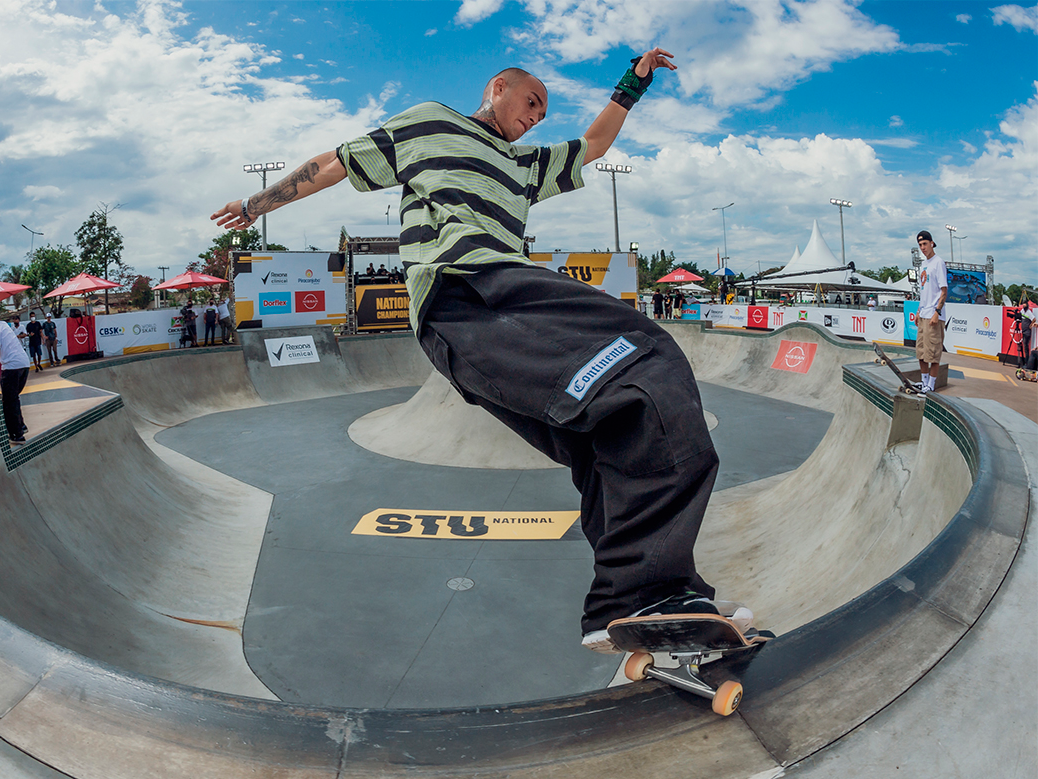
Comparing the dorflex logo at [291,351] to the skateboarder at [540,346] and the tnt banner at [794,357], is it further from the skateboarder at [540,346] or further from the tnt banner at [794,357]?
the skateboarder at [540,346]

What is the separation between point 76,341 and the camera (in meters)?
17.7

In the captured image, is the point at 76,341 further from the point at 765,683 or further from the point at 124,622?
the point at 765,683

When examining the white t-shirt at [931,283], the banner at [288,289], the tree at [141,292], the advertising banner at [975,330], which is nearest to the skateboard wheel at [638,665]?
the white t-shirt at [931,283]

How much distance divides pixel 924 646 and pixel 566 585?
412 centimetres

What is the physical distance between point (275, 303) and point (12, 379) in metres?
15.4

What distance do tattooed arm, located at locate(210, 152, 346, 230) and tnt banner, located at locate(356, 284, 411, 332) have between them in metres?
20.4

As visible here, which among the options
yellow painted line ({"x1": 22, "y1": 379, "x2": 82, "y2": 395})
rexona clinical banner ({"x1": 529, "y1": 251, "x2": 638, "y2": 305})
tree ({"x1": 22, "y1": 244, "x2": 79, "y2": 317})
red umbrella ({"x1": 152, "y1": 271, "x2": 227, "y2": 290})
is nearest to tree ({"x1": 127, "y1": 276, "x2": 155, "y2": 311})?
tree ({"x1": 22, "y1": 244, "x2": 79, "y2": 317})

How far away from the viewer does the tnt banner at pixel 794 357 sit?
661 inches

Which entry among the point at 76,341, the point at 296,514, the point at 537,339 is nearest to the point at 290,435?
the point at 296,514

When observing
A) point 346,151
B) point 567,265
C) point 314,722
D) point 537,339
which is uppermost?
point 567,265

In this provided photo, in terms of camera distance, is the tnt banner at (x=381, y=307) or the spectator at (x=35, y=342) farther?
the tnt banner at (x=381, y=307)

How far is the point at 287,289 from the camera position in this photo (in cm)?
2153

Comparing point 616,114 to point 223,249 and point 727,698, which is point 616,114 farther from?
point 223,249

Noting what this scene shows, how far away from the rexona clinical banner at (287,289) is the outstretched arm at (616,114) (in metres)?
20.5
